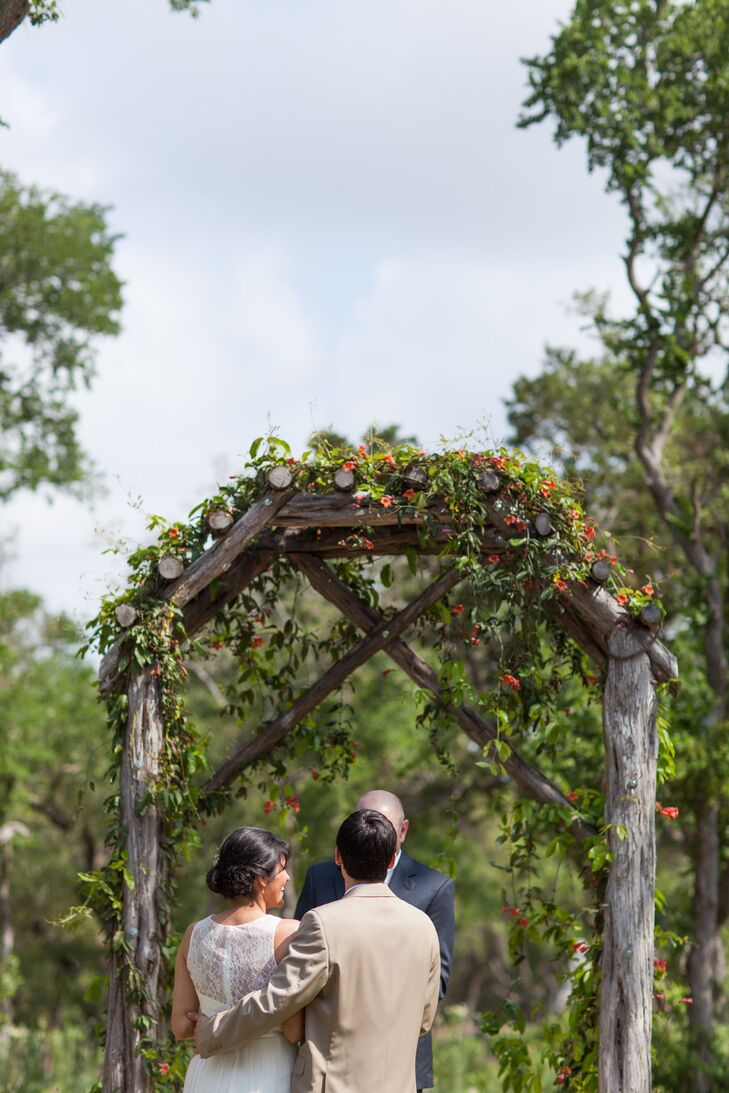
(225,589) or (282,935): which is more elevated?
(225,589)

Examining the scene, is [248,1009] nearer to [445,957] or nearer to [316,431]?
[445,957]

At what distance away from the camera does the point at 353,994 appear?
329 cm

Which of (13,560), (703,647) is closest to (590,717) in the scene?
(703,647)

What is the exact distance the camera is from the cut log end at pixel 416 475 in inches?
201

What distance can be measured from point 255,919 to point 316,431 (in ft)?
7.58

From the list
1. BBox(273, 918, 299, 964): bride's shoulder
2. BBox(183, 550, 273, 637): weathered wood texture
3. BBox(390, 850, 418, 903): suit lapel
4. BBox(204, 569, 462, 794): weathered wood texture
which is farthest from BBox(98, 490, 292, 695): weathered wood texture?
BBox(273, 918, 299, 964): bride's shoulder

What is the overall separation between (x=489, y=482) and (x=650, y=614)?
2.88ft

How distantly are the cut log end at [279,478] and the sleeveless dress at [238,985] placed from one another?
205 cm

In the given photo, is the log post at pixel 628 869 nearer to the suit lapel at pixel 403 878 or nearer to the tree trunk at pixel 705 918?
the suit lapel at pixel 403 878

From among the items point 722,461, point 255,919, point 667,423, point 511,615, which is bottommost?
point 255,919

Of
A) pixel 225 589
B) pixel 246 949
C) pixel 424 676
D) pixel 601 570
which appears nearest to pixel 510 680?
pixel 601 570

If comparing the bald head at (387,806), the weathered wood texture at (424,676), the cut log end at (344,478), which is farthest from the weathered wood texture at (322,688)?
the bald head at (387,806)

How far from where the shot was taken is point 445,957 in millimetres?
4406

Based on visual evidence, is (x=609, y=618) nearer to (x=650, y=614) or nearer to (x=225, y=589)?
(x=650, y=614)
